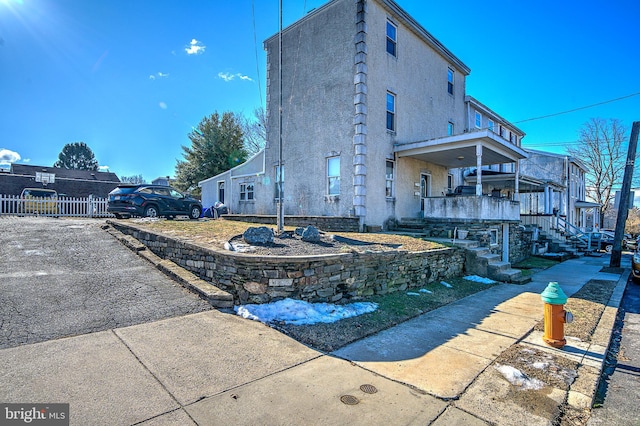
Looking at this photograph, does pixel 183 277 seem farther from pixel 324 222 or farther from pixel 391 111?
pixel 391 111

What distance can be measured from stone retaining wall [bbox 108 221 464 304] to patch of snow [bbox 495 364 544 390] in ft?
9.96

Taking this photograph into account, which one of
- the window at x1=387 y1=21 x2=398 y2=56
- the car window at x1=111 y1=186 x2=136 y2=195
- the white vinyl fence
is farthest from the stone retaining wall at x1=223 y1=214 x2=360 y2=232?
the white vinyl fence

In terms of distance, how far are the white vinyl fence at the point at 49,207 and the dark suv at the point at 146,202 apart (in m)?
3.29

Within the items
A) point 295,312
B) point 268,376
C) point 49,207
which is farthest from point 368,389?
point 49,207

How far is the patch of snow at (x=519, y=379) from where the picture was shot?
3568 millimetres

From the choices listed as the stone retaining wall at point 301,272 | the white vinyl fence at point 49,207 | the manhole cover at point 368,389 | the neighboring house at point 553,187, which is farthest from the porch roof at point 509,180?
the white vinyl fence at point 49,207

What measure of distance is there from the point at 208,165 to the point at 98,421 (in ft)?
93.5

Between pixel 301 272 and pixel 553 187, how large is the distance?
23.3 metres

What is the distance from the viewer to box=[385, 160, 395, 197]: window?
43.3 ft

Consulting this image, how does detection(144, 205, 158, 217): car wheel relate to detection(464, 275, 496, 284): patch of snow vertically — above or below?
above

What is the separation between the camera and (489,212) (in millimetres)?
11805

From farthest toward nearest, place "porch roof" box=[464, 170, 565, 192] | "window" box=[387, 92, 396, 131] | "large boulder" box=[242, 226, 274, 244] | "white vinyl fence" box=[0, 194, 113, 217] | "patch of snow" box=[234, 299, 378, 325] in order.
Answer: "porch roof" box=[464, 170, 565, 192]
"white vinyl fence" box=[0, 194, 113, 217]
"window" box=[387, 92, 396, 131]
"large boulder" box=[242, 226, 274, 244]
"patch of snow" box=[234, 299, 378, 325]

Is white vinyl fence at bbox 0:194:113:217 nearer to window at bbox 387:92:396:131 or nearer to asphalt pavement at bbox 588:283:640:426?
window at bbox 387:92:396:131

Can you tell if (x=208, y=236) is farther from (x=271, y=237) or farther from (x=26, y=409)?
(x=26, y=409)
